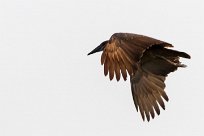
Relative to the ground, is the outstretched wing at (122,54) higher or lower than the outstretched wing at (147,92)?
higher

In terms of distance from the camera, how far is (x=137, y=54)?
35.1 metres

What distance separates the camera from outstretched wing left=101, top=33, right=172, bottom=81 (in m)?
34.8

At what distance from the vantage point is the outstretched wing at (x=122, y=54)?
114 ft

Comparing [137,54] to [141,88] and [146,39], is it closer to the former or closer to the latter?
[146,39]

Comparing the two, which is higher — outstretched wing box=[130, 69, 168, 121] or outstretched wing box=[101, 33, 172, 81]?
outstretched wing box=[101, 33, 172, 81]

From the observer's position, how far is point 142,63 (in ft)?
126

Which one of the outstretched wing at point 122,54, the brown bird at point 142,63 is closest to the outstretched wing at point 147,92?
the brown bird at point 142,63

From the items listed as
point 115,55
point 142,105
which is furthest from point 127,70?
point 142,105

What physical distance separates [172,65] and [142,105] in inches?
57.6

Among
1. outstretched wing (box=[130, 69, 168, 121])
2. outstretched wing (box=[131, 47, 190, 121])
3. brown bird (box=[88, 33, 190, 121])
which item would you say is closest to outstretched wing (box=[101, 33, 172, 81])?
brown bird (box=[88, 33, 190, 121])

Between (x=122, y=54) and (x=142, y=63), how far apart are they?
347cm

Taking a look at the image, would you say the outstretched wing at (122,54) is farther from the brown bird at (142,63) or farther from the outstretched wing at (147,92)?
the outstretched wing at (147,92)

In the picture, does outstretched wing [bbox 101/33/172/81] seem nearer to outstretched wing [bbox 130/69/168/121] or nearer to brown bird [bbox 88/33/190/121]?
brown bird [bbox 88/33/190/121]

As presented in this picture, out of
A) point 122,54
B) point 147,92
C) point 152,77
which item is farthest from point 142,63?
point 122,54
